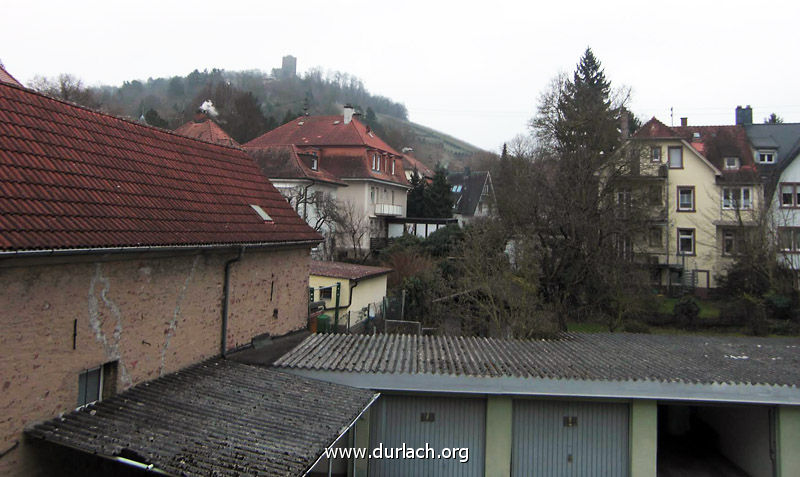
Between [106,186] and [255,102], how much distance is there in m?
56.4

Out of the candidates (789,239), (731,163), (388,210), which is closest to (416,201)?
(388,210)

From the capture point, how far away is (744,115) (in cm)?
4003

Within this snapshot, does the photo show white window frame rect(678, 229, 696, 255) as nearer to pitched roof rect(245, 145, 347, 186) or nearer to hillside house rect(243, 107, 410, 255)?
hillside house rect(243, 107, 410, 255)

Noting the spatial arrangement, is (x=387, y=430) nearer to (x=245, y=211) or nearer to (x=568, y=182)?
(x=245, y=211)

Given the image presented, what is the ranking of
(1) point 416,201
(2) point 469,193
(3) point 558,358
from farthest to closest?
(2) point 469,193, (1) point 416,201, (3) point 558,358

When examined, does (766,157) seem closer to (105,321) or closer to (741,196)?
(741,196)

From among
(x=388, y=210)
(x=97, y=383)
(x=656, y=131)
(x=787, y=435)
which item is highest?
(x=656, y=131)

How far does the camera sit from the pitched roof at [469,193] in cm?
5425

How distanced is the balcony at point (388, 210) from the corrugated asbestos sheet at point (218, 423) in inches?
1216

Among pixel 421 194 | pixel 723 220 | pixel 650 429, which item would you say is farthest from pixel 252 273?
pixel 421 194

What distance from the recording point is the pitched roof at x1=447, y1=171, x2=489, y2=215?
5425 cm

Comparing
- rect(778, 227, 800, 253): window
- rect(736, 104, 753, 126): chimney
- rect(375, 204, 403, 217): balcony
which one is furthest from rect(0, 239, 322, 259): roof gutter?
rect(736, 104, 753, 126): chimney

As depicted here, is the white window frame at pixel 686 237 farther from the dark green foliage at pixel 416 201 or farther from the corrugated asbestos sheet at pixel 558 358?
the dark green foliage at pixel 416 201

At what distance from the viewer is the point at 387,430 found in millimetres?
11281
